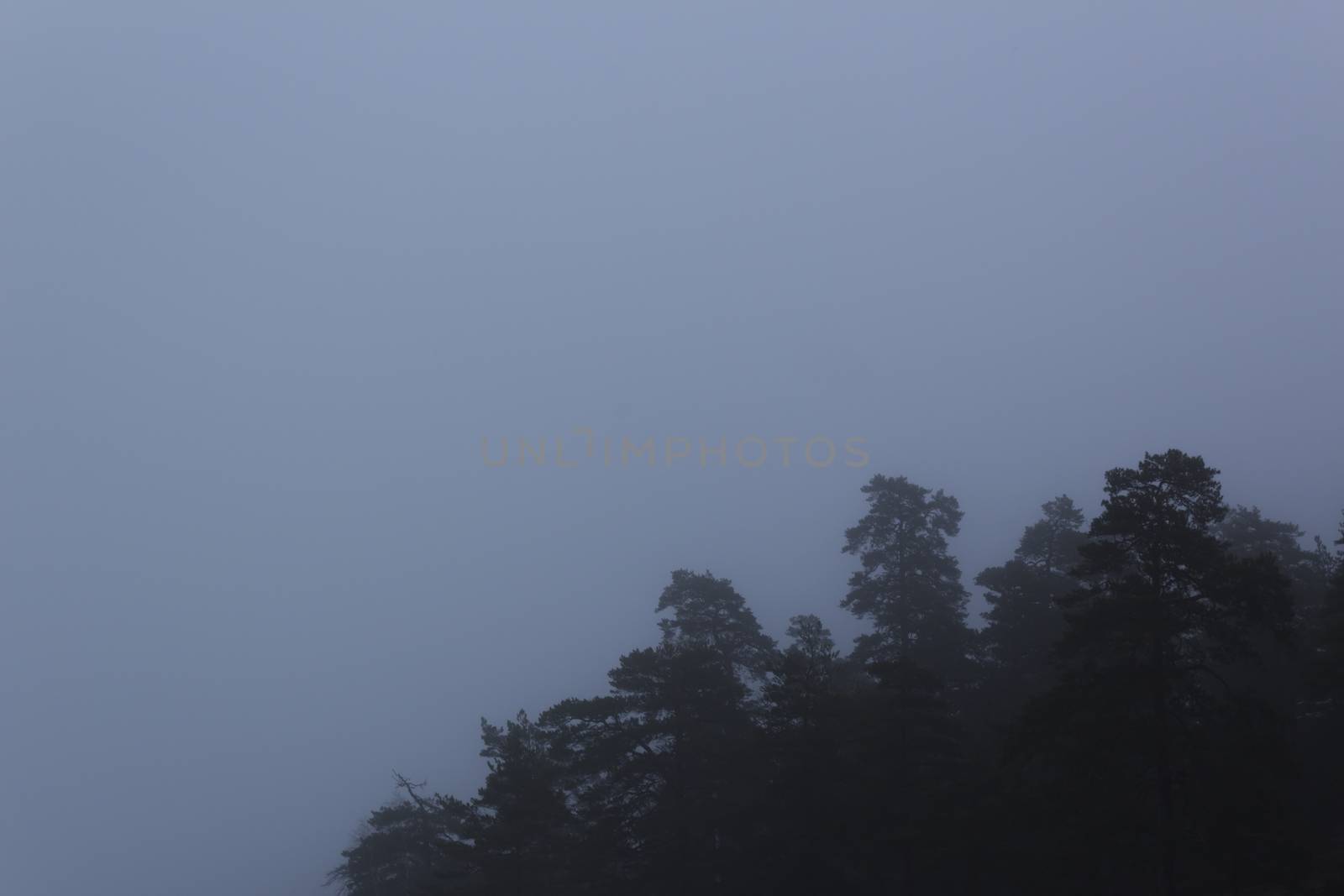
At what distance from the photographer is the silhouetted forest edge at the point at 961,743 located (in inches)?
899

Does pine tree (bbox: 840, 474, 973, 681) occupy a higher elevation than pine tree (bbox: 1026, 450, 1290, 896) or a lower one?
higher

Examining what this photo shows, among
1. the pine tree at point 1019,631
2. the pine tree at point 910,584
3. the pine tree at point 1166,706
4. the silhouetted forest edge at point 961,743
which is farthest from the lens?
the pine tree at point 910,584

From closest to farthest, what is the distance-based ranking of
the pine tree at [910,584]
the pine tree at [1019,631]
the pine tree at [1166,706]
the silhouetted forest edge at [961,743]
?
the pine tree at [1166,706]
the silhouetted forest edge at [961,743]
the pine tree at [1019,631]
the pine tree at [910,584]

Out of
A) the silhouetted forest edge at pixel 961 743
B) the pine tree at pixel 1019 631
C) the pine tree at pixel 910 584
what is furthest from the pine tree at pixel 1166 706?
the pine tree at pixel 910 584

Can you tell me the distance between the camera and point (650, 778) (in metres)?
33.6

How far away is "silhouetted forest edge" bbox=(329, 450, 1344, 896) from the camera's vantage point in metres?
22.8

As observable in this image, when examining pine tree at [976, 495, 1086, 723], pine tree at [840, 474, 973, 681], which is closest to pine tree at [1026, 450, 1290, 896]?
pine tree at [976, 495, 1086, 723]

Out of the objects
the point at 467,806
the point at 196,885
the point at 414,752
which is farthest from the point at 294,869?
the point at 467,806

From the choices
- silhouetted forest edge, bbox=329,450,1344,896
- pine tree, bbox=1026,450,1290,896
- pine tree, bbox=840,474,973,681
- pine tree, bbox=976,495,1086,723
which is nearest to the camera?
pine tree, bbox=1026,450,1290,896

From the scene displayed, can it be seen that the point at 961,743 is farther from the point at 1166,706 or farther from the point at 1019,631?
the point at 1166,706

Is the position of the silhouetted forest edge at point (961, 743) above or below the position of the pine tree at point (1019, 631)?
below

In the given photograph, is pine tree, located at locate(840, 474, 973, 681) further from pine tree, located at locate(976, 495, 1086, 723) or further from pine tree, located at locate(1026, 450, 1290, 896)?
pine tree, located at locate(1026, 450, 1290, 896)

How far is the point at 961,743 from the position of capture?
108 feet

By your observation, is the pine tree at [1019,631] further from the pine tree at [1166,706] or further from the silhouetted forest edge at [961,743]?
the pine tree at [1166,706]
